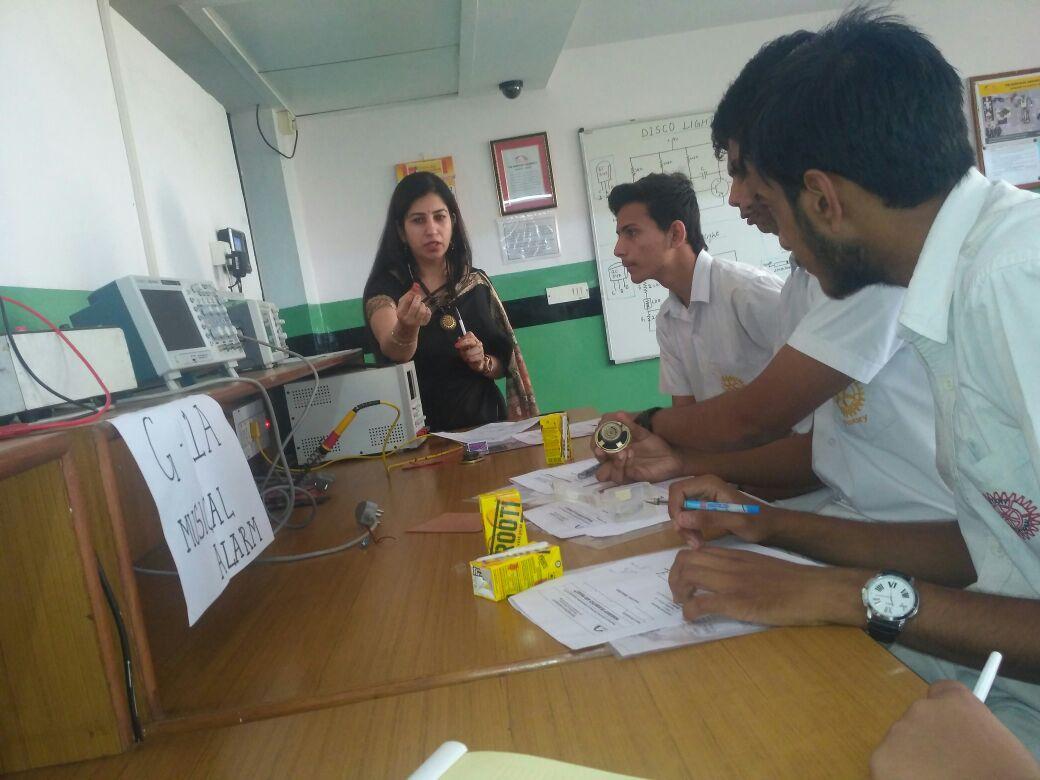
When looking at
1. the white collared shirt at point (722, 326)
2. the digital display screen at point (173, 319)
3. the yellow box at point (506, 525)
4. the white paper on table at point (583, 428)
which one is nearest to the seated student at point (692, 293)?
the white collared shirt at point (722, 326)

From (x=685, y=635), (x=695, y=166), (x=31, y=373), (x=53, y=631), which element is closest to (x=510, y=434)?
(x=31, y=373)

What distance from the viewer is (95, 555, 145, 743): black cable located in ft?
2.43

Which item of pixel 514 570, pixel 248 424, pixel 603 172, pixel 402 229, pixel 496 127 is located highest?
pixel 496 127

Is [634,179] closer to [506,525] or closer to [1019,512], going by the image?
[506,525]

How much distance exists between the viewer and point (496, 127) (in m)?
3.94

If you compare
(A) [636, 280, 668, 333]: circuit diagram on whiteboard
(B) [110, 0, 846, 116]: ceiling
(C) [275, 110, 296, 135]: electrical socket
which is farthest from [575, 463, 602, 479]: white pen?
(C) [275, 110, 296, 135]: electrical socket

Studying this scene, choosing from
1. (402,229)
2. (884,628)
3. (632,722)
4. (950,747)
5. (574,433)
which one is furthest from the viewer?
(402,229)

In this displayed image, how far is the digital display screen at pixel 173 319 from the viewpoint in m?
1.44

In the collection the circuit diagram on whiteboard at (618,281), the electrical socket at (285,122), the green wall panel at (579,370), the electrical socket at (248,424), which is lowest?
the green wall panel at (579,370)

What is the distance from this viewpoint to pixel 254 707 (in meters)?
0.76

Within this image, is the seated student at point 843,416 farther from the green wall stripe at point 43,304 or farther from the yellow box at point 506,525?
the green wall stripe at point 43,304

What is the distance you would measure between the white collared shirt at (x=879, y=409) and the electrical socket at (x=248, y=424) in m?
1.26

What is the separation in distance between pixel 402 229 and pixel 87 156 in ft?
3.18

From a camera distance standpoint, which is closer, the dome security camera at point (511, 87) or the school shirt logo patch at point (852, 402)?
the school shirt logo patch at point (852, 402)
